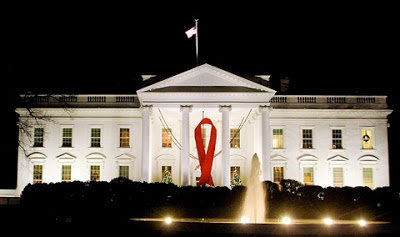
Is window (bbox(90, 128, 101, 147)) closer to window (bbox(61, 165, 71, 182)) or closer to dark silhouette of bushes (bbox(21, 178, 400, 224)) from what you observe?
window (bbox(61, 165, 71, 182))

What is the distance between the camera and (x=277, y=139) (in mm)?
37438

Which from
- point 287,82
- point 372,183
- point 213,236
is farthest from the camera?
point 287,82

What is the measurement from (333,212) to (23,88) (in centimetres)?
1932

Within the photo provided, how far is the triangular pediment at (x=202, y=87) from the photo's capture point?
106ft

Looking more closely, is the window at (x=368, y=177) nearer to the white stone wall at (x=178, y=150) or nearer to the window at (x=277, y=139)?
the white stone wall at (x=178, y=150)

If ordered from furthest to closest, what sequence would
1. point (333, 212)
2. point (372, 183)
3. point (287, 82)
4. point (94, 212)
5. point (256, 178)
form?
1. point (287, 82)
2. point (372, 183)
3. point (333, 212)
4. point (94, 212)
5. point (256, 178)

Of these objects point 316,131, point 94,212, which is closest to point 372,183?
point 316,131

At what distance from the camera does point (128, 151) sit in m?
37.2

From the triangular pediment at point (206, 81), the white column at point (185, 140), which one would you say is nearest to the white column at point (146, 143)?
the triangular pediment at point (206, 81)

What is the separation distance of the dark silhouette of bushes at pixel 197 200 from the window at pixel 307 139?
11054 millimetres

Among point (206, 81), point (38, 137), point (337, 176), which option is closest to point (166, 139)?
point (206, 81)

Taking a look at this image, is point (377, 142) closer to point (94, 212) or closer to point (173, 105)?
point (173, 105)

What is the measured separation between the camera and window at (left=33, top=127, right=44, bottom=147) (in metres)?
37.1

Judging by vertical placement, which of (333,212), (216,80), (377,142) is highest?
(216,80)
